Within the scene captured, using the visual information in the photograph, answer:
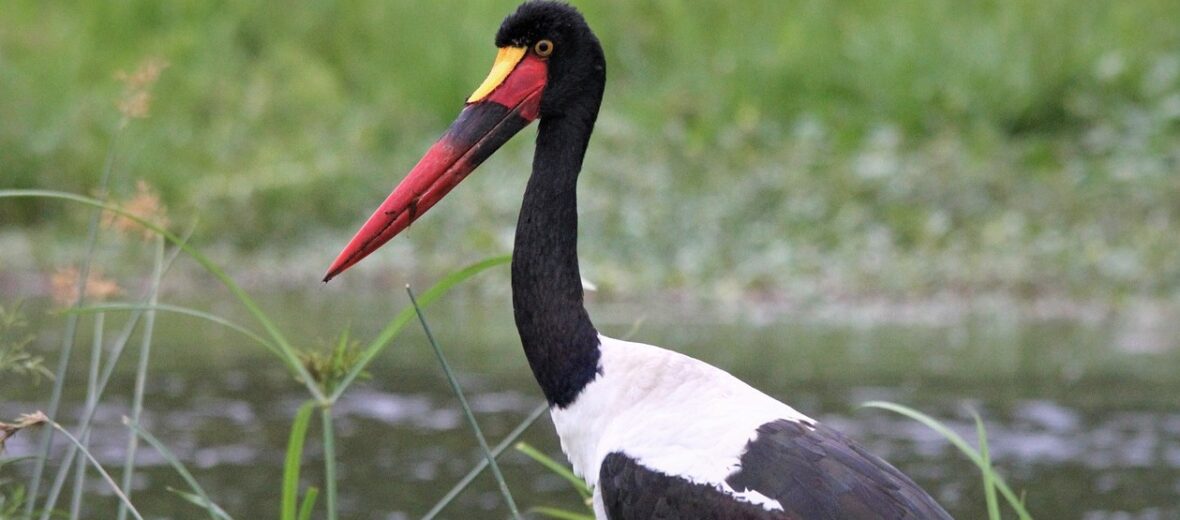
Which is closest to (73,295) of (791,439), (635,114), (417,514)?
(791,439)

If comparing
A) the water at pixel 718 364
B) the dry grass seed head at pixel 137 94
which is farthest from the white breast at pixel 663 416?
the water at pixel 718 364

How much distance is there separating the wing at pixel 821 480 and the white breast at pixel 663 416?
0.03 m

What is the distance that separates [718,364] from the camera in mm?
8602

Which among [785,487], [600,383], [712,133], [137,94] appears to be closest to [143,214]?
[137,94]

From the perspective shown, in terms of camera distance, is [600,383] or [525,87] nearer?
[600,383]

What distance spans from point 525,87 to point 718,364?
516 cm

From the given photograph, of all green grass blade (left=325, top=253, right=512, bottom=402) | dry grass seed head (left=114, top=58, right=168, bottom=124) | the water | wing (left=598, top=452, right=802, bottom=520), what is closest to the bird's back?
wing (left=598, top=452, right=802, bottom=520)

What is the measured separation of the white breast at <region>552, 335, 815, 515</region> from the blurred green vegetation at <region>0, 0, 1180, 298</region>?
723 cm

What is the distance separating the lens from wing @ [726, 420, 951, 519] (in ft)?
9.80

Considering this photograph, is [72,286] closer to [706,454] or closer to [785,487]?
[706,454]

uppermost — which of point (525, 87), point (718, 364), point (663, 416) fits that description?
point (718, 364)

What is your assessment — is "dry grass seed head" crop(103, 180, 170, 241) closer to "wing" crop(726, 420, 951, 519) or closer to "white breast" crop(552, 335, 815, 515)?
"white breast" crop(552, 335, 815, 515)

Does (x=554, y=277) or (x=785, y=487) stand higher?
(x=554, y=277)

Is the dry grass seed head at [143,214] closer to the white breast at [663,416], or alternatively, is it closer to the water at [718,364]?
the white breast at [663,416]
